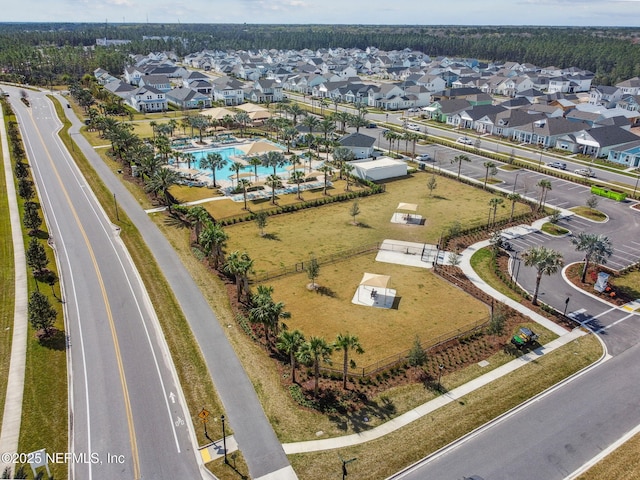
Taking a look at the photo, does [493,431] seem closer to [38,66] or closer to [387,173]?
[387,173]

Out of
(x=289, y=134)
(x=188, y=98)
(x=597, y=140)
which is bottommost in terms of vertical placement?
(x=289, y=134)

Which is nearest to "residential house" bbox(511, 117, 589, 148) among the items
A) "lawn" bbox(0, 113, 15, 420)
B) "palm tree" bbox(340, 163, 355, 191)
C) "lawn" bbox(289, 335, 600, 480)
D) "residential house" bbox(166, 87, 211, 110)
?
"palm tree" bbox(340, 163, 355, 191)

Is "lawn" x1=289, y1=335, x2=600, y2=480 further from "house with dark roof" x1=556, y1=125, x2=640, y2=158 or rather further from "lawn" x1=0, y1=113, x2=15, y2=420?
"house with dark roof" x1=556, y1=125, x2=640, y2=158

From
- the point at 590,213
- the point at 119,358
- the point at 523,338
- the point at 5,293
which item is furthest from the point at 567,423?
the point at 5,293

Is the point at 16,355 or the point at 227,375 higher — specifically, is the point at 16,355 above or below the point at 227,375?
above

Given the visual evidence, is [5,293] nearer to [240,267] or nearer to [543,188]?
[240,267]
